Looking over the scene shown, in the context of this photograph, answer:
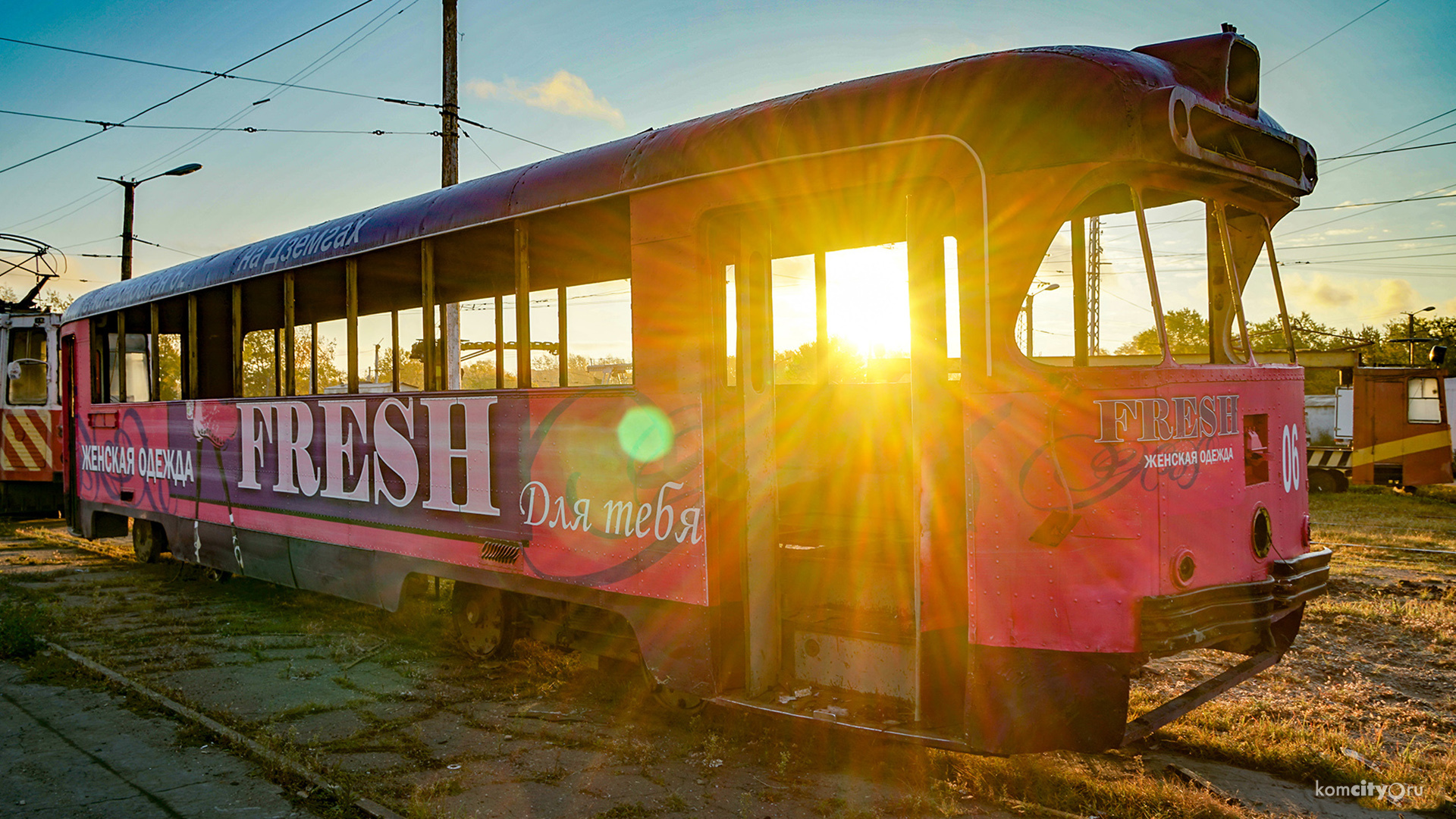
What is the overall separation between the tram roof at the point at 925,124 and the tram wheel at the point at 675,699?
2.72 metres

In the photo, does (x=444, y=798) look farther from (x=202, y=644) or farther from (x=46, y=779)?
(x=202, y=644)

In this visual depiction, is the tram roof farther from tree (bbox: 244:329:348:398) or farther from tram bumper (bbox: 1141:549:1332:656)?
tree (bbox: 244:329:348:398)

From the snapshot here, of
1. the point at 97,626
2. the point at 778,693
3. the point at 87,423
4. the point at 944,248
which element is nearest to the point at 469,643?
the point at 778,693

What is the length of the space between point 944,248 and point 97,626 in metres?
7.73

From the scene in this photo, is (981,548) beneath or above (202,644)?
above

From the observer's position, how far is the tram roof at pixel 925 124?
384 cm

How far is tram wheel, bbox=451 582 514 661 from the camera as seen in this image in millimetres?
6328

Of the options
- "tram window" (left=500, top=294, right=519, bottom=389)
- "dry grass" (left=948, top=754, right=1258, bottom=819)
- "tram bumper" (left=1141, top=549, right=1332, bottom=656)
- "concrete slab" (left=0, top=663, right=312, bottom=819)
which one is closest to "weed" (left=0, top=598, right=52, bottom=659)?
"concrete slab" (left=0, top=663, right=312, bottom=819)

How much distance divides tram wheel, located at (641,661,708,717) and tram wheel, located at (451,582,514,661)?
141 centimetres

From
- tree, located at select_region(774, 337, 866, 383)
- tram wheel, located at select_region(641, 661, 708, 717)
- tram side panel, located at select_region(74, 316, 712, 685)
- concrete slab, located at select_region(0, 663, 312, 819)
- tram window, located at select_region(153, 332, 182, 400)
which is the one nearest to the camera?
concrete slab, located at select_region(0, 663, 312, 819)

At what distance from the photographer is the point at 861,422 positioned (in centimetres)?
649

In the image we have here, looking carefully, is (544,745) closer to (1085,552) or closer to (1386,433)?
(1085,552)

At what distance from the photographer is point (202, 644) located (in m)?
7.32

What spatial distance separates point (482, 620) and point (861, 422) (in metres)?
2.95
